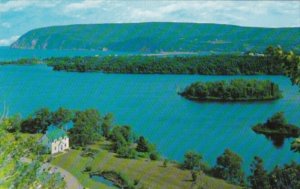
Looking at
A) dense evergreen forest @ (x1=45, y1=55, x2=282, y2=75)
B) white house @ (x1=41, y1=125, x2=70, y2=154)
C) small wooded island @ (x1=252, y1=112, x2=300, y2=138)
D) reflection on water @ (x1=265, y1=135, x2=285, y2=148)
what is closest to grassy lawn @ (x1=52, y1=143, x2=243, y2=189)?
white house @ (x1=41, y1=125, x2=70, y2=154)

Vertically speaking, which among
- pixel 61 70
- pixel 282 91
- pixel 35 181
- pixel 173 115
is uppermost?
pixel 35 181

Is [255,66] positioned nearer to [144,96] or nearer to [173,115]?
[144,96]

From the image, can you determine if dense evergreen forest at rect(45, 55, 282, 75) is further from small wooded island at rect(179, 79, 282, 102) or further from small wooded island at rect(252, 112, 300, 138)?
small wooded island at rect(252, 112, 300, 138)

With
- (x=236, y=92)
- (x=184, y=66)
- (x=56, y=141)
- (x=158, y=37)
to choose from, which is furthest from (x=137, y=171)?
(x=158, y=37)

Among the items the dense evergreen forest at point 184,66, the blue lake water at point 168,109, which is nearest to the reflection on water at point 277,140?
the blue lake water at point 168,109

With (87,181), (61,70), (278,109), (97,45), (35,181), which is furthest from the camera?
(97,45)

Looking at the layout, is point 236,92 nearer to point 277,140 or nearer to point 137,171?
point 277,140

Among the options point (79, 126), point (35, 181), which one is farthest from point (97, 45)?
point (35, 181)
